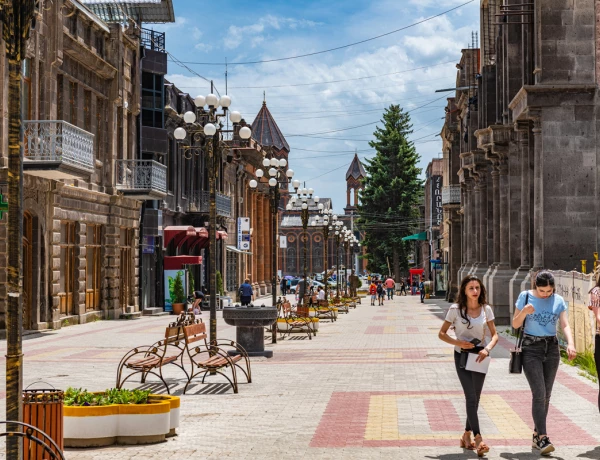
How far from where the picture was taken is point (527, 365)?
10031 mm

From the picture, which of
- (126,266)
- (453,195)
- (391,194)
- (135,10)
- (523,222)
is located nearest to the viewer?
(523,222)

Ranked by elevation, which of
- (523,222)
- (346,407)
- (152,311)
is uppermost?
(523,222)

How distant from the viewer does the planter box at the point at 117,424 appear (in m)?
10.5

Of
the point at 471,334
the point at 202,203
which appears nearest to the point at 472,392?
the point at 471,334

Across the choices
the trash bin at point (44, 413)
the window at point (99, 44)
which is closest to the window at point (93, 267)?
the window at point (99, 44)

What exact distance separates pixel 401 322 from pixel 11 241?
101 feet

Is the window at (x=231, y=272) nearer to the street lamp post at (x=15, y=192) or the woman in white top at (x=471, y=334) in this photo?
the woman in white top at (x=471, y=334)

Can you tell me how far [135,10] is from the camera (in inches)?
1767

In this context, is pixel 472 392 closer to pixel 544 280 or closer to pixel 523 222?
pixel 544 280

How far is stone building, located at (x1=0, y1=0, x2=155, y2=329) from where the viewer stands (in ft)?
89.7

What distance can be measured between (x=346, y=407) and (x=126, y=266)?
87.4ft

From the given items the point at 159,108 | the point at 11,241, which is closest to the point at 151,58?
the point at 159,108

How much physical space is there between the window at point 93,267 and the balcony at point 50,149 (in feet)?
24.0

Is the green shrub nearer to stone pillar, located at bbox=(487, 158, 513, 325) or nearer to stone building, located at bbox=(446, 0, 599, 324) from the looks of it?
stone building, located at bbox=(446, 0, 599, 324)
